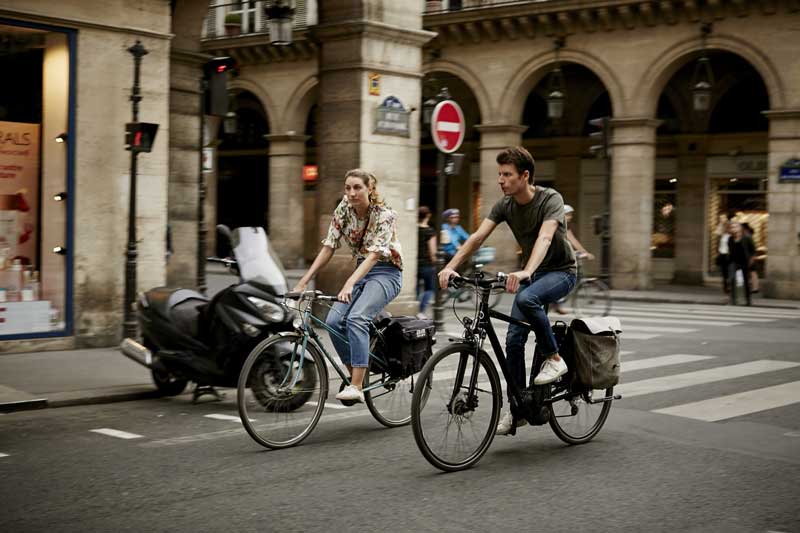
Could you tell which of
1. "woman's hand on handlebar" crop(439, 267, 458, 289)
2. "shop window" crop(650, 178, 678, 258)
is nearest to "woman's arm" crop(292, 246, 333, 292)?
"woman's hand on handlebar" crop(439, 267, 458, 289)

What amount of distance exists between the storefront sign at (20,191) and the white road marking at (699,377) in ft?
22.6

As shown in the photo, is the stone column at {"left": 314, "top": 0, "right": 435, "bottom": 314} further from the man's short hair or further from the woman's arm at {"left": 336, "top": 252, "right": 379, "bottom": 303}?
the man's short hair

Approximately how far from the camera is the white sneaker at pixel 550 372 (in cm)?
650

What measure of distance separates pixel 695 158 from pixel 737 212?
195 centimetres

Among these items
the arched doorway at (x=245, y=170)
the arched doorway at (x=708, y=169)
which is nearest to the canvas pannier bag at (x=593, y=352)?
the arched doorway at (x=708, y=169)

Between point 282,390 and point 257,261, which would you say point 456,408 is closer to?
point 282,390

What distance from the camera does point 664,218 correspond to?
3022 cm

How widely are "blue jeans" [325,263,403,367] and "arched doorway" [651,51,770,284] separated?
72.7ft

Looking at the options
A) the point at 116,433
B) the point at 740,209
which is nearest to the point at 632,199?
the point at 740,209

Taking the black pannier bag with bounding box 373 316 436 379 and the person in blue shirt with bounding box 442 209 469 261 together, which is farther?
the person in blue shirt with bounding box 442 209 469 261

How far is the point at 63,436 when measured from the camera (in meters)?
Answer: 7.17

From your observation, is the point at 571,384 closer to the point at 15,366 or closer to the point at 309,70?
the point at 15,366

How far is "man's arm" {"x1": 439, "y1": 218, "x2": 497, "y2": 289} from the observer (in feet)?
19.9

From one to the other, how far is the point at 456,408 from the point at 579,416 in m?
1.30
